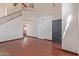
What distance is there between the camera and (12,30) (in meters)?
2.11

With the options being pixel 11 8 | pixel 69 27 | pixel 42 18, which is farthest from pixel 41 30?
pixel 11 8

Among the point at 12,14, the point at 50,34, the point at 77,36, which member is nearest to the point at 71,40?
the point at 77,36

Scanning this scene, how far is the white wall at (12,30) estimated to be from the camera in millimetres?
2100

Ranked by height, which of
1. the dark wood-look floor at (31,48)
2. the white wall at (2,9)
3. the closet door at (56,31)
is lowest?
the dark wood-look floor at (31,48)

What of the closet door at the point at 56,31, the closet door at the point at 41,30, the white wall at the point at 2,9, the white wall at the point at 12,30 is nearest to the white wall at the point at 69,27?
the closet door at the point at 56,31

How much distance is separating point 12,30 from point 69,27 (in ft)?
2.18

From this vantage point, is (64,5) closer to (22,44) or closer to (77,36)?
(77,36)

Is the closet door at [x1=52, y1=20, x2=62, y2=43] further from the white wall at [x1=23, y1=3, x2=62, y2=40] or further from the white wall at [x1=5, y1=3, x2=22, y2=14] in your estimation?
the white wall at [x1=5, y1=3, x2=22, y2=14]

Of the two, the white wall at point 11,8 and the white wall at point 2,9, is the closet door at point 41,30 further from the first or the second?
the white wall at point 2,9

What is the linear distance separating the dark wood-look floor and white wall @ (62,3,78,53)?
9cm

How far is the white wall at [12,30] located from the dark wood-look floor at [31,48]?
0.06m

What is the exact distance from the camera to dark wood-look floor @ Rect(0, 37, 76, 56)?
6.91 ft

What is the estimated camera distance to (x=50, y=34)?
7.04 ft

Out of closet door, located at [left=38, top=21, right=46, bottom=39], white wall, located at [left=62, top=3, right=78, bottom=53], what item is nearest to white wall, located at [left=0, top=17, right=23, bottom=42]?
closet door, located at [left=38, top=21, right=46, bottom=39]
